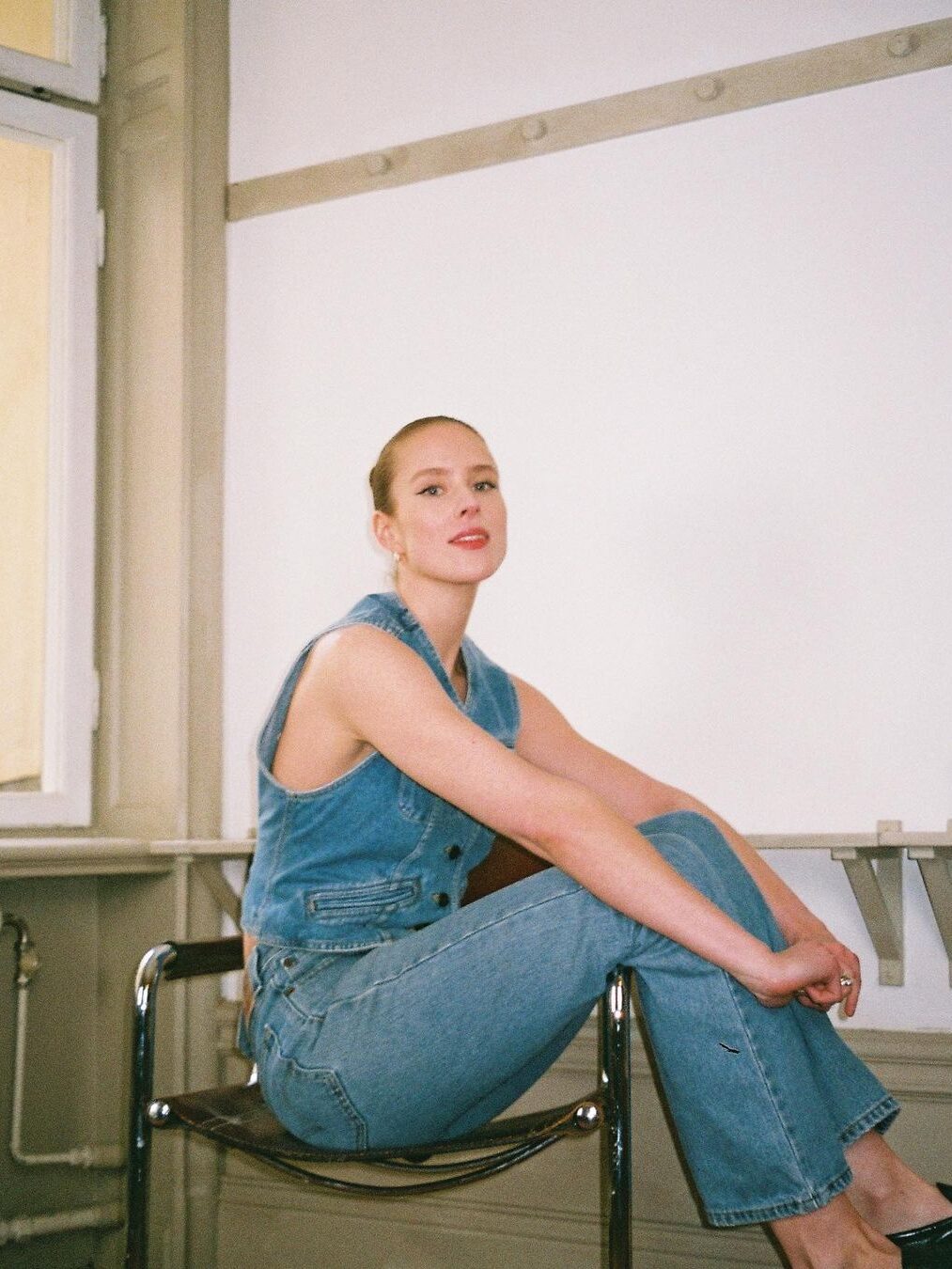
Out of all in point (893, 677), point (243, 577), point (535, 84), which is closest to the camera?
point (893, 677)

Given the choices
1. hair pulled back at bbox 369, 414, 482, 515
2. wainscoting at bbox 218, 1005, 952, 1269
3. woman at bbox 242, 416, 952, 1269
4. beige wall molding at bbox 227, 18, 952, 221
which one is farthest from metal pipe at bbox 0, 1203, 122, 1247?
beige wall molding at bbox 227, 18, 952, 221

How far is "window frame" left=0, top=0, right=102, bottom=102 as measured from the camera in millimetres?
2896

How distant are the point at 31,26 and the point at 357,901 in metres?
2.31

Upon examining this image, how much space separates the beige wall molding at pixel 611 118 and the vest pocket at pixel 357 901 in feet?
5.42

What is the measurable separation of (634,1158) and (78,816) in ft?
4.41

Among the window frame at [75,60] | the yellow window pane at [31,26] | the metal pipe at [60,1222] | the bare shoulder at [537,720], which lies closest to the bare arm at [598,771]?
the bare shoulder at [537,720]

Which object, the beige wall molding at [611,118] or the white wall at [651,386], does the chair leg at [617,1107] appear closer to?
the white wall at [651,386]

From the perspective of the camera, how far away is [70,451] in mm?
2922

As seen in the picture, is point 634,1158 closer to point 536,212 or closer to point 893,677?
point 893,677

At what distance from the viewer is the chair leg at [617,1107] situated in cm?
144

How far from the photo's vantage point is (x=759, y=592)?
242 centimetres

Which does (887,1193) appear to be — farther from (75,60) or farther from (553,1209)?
(75,60)

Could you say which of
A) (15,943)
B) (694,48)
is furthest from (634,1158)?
(694,48)

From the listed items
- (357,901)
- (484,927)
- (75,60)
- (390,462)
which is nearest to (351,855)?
(357,901)
